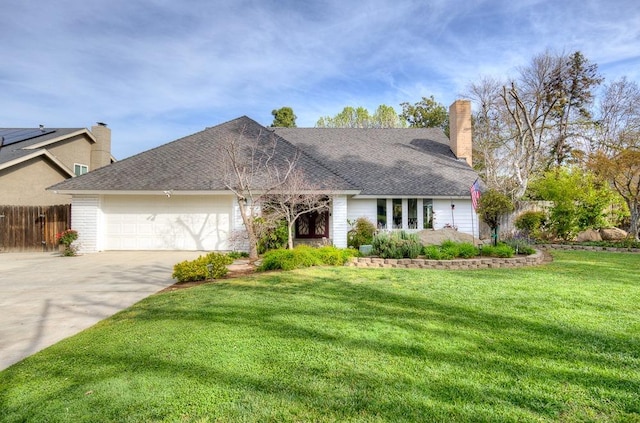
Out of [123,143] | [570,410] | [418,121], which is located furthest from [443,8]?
[418,121]

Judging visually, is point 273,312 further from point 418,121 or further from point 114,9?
point 418,121

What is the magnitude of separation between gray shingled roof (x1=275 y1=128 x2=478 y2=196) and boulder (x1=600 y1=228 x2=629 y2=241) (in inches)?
249

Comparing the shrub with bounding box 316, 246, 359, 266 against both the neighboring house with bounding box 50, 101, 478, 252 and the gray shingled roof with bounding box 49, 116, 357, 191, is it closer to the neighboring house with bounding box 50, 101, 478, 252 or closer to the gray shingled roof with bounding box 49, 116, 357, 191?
the neighboring house with bounding box 50, 101, 478, 252

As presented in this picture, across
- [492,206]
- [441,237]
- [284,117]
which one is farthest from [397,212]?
[284,117]

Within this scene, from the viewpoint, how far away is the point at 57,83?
16.5 metres

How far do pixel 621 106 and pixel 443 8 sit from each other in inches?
835

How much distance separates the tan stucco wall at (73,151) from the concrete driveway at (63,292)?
855cm

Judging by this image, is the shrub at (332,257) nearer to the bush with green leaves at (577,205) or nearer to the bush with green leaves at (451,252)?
the bush with green leaves at (451,252)

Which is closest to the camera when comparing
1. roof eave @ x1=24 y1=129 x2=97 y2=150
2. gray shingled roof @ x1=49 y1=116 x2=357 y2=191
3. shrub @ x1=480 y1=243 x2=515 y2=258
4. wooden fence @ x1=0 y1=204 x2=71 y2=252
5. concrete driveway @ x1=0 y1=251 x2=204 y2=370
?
concrete driveway @ x1=0 y1=251 x2=204 y2=370

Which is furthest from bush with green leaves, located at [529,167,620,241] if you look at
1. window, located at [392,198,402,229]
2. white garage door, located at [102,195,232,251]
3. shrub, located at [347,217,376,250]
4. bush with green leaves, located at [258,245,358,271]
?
white garage door, located at [102,195,232,251]

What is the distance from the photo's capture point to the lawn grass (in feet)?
8.72

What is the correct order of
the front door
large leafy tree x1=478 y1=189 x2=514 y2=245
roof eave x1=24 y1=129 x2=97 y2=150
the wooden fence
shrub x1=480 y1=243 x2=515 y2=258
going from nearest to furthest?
shrub x1=480 y1=243 x2=515 y2=258
large leafy tree x1=478 y1=189 x2=514 y2=245
the wooden fence
the front door
roof eave x1=24 y1=129 x2=97 y2=150

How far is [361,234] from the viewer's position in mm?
14367

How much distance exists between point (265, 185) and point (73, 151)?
552 inches
